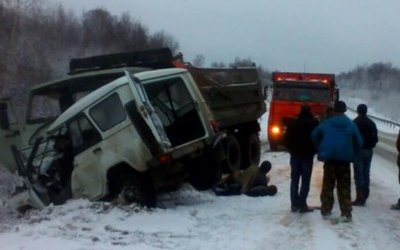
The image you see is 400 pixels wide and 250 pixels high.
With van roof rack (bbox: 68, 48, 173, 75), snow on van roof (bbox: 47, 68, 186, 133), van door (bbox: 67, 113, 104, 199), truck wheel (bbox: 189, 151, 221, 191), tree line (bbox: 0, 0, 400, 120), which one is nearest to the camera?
snow on van roof (bbox: 47, 68, 186, 133)

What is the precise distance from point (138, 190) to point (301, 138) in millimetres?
2692

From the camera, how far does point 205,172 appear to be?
1240 centimetres

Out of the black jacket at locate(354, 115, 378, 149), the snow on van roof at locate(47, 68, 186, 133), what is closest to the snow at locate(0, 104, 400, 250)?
the black jacket at locate(354, 115, 378, 149)

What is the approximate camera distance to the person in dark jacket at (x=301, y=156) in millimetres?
10555

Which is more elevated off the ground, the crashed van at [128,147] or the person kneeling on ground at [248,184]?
the crashed van at [128,147]

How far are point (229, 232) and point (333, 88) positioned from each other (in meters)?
15.0

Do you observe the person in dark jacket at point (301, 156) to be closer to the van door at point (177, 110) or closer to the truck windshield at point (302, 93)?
the van door at point (177, 110)

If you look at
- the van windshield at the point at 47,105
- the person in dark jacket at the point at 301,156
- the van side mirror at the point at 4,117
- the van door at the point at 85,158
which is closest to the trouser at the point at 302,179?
the person in dark jacket at the point at 301,156

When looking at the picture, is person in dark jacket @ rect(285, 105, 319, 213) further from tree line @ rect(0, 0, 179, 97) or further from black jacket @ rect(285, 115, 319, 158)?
tree line @ rect(0, 0, 179, 97)

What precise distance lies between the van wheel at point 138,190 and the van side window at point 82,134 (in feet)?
2.69

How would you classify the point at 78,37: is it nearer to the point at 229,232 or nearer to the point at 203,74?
the point at 203,74

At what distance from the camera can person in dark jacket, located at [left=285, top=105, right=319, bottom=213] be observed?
34.6ft

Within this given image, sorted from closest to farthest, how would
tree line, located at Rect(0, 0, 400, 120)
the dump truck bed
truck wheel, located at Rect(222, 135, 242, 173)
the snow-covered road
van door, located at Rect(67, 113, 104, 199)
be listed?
the snow-covered road, van door, located at Rect(67, 113, 104, 199), truck wheel, located at Rect(222, 135, 242, 173), the dump truck bed, tree line, located at Rect(0, 0, 400, 120)

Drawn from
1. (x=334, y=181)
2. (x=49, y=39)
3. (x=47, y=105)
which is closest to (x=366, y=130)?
(x=334, y=181)
